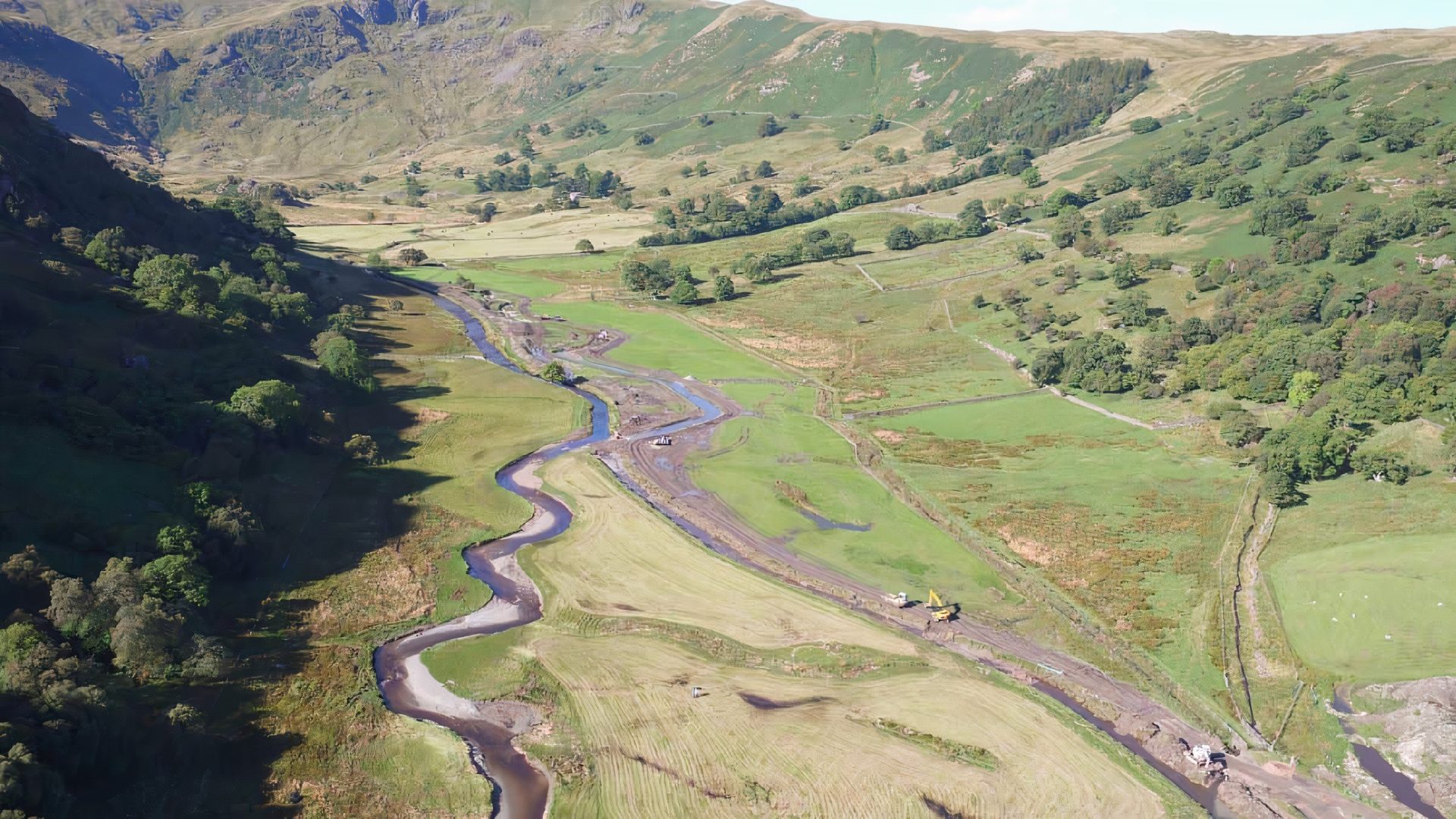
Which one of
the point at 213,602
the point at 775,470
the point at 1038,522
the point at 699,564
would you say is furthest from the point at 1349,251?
the point at 213,602

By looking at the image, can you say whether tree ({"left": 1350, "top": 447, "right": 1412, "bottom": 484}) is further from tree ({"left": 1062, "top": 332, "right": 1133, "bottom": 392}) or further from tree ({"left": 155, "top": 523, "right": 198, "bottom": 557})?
tree ({"left": 155, "top": 523, "right": 198, "bottom": 557})

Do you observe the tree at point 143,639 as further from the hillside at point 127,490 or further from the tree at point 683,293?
the tree at point 683,293

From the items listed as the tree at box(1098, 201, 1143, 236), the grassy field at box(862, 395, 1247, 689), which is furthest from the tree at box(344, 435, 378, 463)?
the tree at box(1098, 201, 1143, 236)

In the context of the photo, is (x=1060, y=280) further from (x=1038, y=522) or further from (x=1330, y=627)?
(x=1330, y=627)

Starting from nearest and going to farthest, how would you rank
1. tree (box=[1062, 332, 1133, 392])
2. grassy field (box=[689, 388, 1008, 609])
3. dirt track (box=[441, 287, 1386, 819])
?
1. dirt track (box=[441, 287, 1386, 819])
2. grassy field (box=[689, 388, 1008, 609])
3. tree (box=[1062, 332, 1133, 392])

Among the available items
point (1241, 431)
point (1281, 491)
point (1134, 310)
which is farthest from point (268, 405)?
point (1134, 310)

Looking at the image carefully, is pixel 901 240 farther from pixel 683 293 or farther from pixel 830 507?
pixel 830 507

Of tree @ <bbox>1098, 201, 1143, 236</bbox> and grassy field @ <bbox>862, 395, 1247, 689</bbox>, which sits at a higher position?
tree @ <bbox>1098, 201, 1143, 236</bbox>
